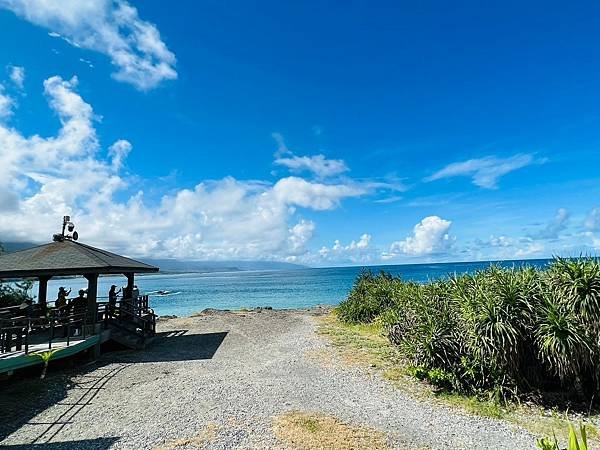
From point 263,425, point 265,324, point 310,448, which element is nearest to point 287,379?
point 263,425

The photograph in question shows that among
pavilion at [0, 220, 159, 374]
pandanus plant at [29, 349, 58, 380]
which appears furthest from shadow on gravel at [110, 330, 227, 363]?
pandanus plant at [29, 349, 58, 380]

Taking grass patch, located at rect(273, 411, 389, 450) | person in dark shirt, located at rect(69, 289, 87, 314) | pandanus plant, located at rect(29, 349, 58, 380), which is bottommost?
grass patch, located at rect(273, 411, 389, 450)

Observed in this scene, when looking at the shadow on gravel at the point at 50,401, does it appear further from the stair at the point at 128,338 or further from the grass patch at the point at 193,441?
the stair at the point at 128,338

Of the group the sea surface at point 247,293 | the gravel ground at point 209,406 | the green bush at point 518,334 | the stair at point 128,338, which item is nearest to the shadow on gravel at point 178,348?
the gravel ground at point 209,406

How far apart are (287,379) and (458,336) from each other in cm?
439

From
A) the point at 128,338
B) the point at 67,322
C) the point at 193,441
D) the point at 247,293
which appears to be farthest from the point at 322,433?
the point at 247,293

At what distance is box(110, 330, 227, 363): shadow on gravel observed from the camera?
1205 cm

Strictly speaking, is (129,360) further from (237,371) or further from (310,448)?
(310,448)

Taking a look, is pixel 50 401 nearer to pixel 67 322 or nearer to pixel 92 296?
pixel 67 322

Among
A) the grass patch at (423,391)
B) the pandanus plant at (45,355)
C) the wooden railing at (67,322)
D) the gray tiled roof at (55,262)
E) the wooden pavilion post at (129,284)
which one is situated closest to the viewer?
the grass patch at (423,391)

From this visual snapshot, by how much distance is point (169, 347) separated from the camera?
13.8 metres

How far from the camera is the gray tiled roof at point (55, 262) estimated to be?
34.5 feet

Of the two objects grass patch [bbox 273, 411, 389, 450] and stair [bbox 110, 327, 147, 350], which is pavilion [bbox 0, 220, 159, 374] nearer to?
stair [bbox 110, 327, 147, 350]

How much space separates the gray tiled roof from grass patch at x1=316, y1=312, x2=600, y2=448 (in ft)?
26.5
